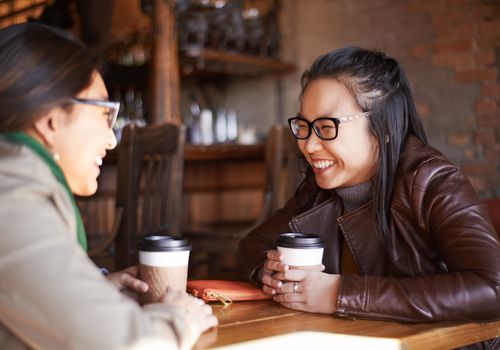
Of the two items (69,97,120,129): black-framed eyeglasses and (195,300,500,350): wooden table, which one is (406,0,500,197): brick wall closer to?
(195,300,500,350): wooden table

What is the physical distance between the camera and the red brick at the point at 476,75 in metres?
4.52

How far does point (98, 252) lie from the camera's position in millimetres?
3201

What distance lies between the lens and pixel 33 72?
102cm

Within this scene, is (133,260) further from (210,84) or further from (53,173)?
(210,84)

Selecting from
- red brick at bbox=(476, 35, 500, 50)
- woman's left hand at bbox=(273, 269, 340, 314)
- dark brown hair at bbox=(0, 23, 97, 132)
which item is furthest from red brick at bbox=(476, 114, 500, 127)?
dark brown hair at bbox=(0, 23, 97, 132)

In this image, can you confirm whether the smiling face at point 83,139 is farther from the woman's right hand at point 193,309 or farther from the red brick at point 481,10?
the red brick at point 481,10

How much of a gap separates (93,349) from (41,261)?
0.46ft

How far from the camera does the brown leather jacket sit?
133cm

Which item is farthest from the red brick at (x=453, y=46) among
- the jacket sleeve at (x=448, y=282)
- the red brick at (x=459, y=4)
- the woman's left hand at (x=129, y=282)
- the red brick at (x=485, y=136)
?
the woman's left hand at (x=129, y=282)

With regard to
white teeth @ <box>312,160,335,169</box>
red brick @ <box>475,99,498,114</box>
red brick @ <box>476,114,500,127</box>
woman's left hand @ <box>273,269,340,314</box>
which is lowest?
woman's left hand @ <box>273,269,340,314</box>

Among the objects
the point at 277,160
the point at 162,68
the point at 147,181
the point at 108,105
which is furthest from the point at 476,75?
the point at 108,105

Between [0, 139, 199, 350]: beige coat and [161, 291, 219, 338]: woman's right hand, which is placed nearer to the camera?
[0, 139, 199, 350]: beige coat

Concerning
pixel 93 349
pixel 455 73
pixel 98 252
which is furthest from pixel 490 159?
pixel 93 349

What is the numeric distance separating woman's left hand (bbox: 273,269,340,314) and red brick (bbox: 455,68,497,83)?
3.56 m
